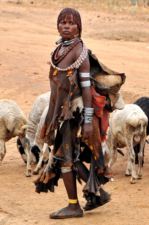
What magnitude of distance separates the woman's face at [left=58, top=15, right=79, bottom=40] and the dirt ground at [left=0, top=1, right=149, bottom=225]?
1915 mm

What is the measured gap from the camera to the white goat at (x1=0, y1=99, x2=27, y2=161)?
11.4 m

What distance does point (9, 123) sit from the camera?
37.5ft

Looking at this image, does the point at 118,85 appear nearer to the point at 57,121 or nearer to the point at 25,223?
the point at 57,121

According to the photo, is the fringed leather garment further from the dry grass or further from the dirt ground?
the dry grass

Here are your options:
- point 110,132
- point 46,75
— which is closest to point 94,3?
point 46,75

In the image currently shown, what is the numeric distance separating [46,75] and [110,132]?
796cm

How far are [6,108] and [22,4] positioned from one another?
73.2 feet

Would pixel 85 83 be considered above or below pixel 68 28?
below

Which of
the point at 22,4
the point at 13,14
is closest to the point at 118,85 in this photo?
the point at 13,14

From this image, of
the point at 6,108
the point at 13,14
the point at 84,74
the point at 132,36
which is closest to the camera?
the point at 84,74

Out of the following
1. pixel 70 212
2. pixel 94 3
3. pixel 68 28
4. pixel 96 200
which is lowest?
pixel 94 3

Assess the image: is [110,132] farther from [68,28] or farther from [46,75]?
[46,75]

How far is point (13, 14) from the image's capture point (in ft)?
99.0

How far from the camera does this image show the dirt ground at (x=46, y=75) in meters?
8.63
